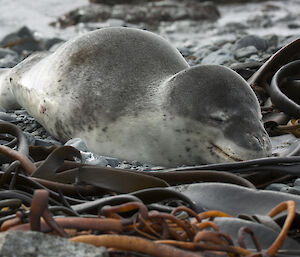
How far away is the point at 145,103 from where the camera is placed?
3418mm

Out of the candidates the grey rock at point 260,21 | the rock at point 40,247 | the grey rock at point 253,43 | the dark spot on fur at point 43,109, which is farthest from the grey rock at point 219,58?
the grey rock at point 260,21

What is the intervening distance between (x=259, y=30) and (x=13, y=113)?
306 inches

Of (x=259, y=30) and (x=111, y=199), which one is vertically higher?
(x=111, y=199)

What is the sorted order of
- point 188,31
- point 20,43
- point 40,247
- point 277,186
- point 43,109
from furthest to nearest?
point 188,31 < point 20,43 < point 43,109 < point 277,186 < point 40,247

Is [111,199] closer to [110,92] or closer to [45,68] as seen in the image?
[110,92]

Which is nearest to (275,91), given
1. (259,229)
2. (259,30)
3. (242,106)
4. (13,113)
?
(242,106)

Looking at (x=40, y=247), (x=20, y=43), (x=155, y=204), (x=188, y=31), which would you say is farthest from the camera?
(x=188, y=31)

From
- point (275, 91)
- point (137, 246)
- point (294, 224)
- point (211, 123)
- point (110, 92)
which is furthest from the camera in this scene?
point (275, 91)

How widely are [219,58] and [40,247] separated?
15.8 ft

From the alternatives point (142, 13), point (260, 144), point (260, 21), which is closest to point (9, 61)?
point (260, 144)

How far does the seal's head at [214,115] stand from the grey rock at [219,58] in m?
2.78

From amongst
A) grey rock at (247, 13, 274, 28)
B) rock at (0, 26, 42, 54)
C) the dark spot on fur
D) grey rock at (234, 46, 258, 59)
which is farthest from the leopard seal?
grey rock at (247, 13, 274, 28)

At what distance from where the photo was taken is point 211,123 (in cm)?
323

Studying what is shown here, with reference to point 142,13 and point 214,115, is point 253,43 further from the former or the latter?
point 142,13
